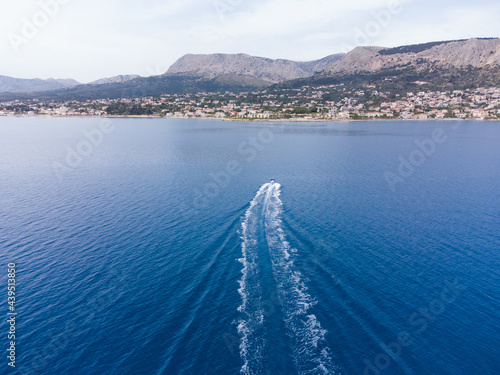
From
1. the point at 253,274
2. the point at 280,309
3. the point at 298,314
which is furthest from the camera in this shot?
the point at 253,274

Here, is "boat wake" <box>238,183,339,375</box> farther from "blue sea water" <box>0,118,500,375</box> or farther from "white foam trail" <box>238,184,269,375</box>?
"blue sea water" <box>0,118,500,375</box>

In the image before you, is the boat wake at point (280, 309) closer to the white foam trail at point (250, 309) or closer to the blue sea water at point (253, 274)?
the white foam trail at point (250, 309)

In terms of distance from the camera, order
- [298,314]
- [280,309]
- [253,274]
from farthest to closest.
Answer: [253,274] < [280,309] < [298,314]

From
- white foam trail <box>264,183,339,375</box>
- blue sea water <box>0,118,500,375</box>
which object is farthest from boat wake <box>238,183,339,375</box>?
blue sea water <box>0,118,500,375</box>

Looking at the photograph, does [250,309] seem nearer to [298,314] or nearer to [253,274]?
[298,314]

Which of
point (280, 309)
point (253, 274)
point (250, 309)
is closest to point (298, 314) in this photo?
point (280, 309)

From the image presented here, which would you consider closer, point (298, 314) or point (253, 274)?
point (298, 314)

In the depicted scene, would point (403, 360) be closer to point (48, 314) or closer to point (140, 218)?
point (48, 314)
